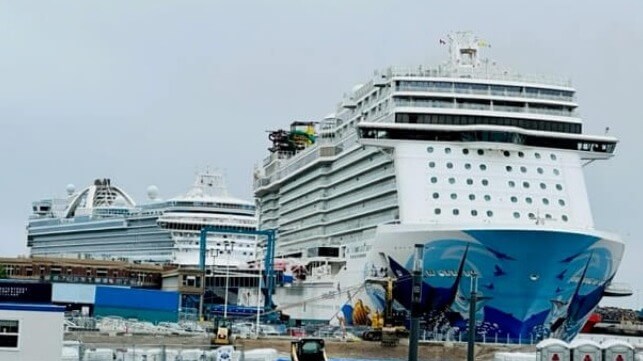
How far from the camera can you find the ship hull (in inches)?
1948

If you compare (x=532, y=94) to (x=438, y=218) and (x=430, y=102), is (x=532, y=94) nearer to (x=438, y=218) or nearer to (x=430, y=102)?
(x=430, y=102)

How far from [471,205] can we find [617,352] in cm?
1729

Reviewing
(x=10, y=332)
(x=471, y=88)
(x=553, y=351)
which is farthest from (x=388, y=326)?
(x=10, y=332)

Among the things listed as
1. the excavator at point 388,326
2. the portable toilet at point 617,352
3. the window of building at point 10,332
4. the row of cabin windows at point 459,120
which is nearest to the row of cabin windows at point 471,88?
the row of cabin windows at point 459,120

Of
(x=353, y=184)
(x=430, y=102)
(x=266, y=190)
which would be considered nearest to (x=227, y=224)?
(x=266, y=190)

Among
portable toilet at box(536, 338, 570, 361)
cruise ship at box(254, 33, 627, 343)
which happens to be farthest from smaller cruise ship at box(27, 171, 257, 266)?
portable toilet at box(536, 338, 570, 361)

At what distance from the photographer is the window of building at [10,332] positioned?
2877 centimetres

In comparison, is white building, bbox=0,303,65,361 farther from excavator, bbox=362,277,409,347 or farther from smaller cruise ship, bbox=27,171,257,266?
smaller cruise ship, bbox=27,171,257,266

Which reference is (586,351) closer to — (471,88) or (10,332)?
(10,332)

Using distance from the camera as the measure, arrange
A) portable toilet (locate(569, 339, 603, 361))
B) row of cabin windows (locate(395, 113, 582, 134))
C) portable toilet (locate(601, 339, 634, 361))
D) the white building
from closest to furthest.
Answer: the white building → portable toilet (locate(569, 339, 603, 361)) → portable toilet (locate(601, 339, 634, 361)) → row of cabin windows (locate(395, 113, 582, 134))

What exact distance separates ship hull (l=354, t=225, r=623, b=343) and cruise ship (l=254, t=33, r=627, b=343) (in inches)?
2.0

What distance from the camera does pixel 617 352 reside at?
35.9m

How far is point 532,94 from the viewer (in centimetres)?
5612

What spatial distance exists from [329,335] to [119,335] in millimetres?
9056
